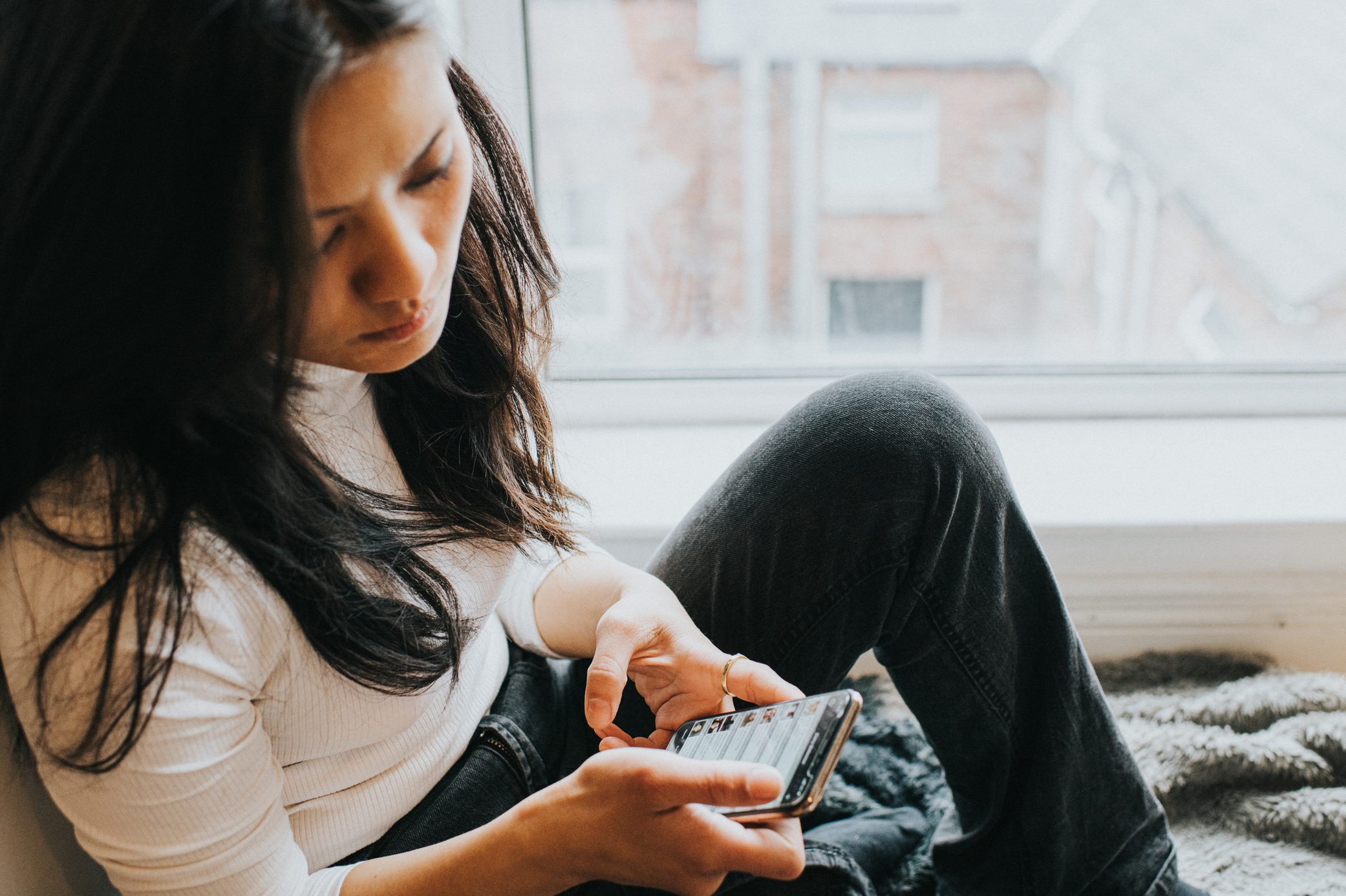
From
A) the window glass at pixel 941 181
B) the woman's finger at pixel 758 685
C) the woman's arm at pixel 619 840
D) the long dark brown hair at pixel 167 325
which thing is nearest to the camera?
the long dark brown hair at pixel 167 325

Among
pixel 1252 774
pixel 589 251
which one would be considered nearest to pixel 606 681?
pixel 1252 774

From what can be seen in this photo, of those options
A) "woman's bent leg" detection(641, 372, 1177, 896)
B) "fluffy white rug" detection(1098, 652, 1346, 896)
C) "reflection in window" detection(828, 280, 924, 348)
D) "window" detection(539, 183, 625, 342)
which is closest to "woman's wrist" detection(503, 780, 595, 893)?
"woman's bent leg" detection(641, 372, 1177, 896)

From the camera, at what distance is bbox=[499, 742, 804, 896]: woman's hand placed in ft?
1.67

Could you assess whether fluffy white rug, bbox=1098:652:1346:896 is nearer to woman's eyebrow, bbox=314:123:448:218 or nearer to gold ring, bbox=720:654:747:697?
gold ring, bbox=720:654:747:697

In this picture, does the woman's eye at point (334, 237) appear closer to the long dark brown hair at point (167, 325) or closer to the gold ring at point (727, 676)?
the long dark brown hair at point (167, 325)

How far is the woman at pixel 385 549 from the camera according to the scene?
43cm

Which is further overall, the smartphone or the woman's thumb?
the woman's thumb

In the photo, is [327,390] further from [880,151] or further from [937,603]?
[880,151]

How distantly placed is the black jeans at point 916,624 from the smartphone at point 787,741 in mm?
103

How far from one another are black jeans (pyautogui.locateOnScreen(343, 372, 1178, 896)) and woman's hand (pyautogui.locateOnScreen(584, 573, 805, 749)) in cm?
5

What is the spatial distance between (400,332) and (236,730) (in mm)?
211

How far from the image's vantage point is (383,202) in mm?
462

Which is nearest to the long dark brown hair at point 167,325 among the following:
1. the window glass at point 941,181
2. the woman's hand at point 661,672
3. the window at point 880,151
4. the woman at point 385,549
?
the woman at point 385,549

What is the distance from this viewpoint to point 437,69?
1.59ft
